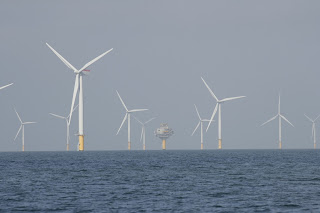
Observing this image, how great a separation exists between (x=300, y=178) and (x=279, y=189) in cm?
1422

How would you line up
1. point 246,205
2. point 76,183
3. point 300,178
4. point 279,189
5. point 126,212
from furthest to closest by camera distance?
point 300,178, point 76,183, point 279,189, point 246,205, point 126,212

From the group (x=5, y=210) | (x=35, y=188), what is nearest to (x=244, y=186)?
(x=35, y=188)

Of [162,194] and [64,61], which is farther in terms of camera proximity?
[64,61]

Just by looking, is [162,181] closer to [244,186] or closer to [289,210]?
[244,186]

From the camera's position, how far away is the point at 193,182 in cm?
6266

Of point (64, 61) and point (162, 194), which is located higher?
point (64, 61)

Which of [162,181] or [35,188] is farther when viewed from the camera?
[162,181]

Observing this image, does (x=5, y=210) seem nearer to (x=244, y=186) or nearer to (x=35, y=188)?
(x=35, y=188)

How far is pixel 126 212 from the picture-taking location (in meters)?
39.6

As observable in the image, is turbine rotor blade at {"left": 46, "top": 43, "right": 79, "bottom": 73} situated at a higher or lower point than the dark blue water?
higher

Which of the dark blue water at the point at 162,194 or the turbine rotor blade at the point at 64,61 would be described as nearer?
the dark blue water at the point at 162,194

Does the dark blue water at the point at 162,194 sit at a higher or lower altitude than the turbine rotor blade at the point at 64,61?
lower

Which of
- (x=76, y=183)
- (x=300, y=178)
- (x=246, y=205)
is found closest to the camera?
(x=246, y=205)

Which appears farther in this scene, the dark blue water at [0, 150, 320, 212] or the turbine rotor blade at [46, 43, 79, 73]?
the turbine rotor blade at [46, 43, 79, 73]
